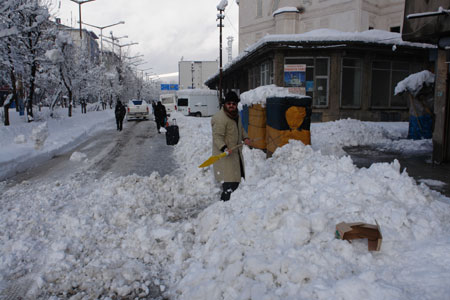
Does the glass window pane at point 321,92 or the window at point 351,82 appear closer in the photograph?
the glass window pane at point 321,92

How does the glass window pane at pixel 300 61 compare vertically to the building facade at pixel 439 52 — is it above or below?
above

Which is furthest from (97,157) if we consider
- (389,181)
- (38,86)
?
(38,86)

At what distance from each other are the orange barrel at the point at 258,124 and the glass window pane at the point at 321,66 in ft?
38.1

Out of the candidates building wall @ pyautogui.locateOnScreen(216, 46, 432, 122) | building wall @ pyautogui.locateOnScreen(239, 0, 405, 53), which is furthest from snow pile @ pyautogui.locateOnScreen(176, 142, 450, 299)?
building wall @ pyautogui.locateOnScreen(239, 0, 405, 53)

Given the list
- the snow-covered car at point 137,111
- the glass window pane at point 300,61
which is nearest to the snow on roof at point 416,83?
the glass window pane at point 300,61

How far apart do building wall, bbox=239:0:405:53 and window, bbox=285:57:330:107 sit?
11.5 meters

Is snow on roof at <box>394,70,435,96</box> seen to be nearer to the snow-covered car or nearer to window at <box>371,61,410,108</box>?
window at <box>371,61,410,108</box>

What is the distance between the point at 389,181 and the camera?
14.5 feet

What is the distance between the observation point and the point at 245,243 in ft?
12.4

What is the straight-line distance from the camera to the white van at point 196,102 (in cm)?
3138

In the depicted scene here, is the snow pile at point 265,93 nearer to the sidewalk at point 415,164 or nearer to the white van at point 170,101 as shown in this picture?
the sidewalk at point 415,164

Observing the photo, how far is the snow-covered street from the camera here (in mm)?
2998

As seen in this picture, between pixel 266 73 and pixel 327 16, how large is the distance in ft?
46.4

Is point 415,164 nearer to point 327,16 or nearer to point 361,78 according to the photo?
point 361,78
